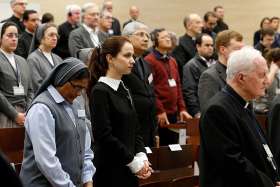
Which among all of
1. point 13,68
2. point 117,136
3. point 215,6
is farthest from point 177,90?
point 215,6

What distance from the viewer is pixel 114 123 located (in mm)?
3674

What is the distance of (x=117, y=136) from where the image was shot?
3.69 metres

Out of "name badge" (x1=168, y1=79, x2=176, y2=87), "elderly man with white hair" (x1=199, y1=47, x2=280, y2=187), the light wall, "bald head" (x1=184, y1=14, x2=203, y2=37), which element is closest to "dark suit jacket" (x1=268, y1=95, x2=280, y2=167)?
"elderly man with white hair" (x1=199, y1=47, x2=280, y2=187)

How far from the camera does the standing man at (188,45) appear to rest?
753 centimetres

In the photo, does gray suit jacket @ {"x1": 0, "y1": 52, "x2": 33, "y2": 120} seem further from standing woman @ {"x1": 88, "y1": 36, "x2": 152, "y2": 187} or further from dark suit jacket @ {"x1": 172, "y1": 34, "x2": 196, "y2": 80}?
dark suit jacket @ {"x1": 172, "y1": 34, "x2": 196, "y2": 80}

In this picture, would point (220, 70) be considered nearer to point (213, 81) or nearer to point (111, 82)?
point (213, 81)

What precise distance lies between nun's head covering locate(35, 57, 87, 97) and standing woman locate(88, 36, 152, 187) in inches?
19.2

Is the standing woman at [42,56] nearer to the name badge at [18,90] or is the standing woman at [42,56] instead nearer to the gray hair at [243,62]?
the name badge at [18,90]

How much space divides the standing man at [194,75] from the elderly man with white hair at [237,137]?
3.09 meters

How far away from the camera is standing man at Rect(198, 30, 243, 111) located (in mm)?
4492

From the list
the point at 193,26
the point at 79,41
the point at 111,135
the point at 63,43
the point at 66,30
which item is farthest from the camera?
the point at 66,30

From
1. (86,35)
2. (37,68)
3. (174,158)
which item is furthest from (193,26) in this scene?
(174,158)

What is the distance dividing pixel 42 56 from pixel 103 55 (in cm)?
198

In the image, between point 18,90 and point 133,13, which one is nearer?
point 18,90
